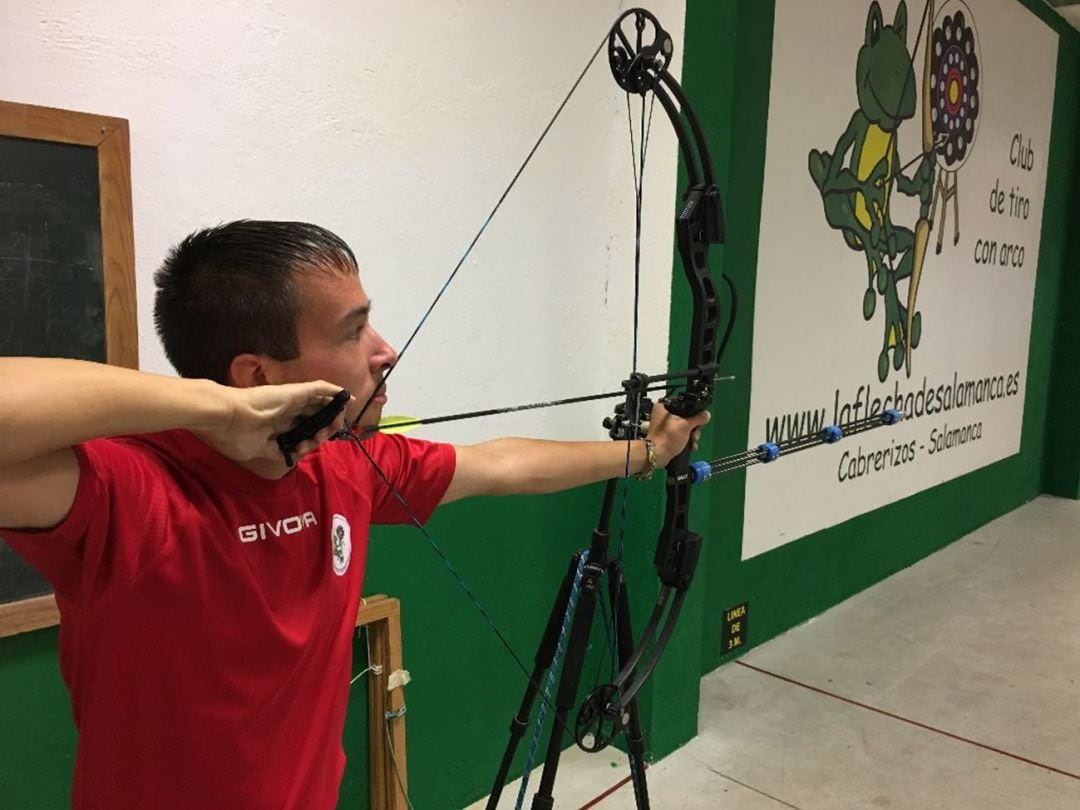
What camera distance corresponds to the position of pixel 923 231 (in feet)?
10.7

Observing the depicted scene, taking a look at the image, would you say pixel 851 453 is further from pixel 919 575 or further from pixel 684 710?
pixel 684 710

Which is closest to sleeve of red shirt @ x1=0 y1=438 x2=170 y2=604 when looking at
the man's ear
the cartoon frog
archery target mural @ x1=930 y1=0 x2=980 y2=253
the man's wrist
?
the man's ear

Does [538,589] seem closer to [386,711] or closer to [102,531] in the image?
[386,711]

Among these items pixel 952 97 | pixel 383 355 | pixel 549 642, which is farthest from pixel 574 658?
pixel 952 97

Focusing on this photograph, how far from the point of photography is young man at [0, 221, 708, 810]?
2.26 ft

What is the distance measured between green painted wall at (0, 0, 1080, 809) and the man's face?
694 mm

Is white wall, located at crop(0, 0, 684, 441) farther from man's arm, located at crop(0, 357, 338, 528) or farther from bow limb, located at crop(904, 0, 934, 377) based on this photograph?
bow limb, located at crop(904, 0, 934, 377)

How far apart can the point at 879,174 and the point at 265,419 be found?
2766mm

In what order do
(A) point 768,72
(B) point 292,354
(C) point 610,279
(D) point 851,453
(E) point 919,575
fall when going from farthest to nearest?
1. (E) point 919,575
2. (D) point 851,453
3. (A) point 768,72
4. (C) point 610,279
5. (B) point 292,354

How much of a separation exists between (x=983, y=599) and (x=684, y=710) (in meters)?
1.70

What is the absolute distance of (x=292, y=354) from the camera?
86 centimetres

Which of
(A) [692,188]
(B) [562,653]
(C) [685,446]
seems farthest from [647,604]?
(A) [692,188]

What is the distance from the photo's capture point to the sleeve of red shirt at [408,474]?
1137 mm

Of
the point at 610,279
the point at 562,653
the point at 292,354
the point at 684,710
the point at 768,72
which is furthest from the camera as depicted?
the point at 768,72
